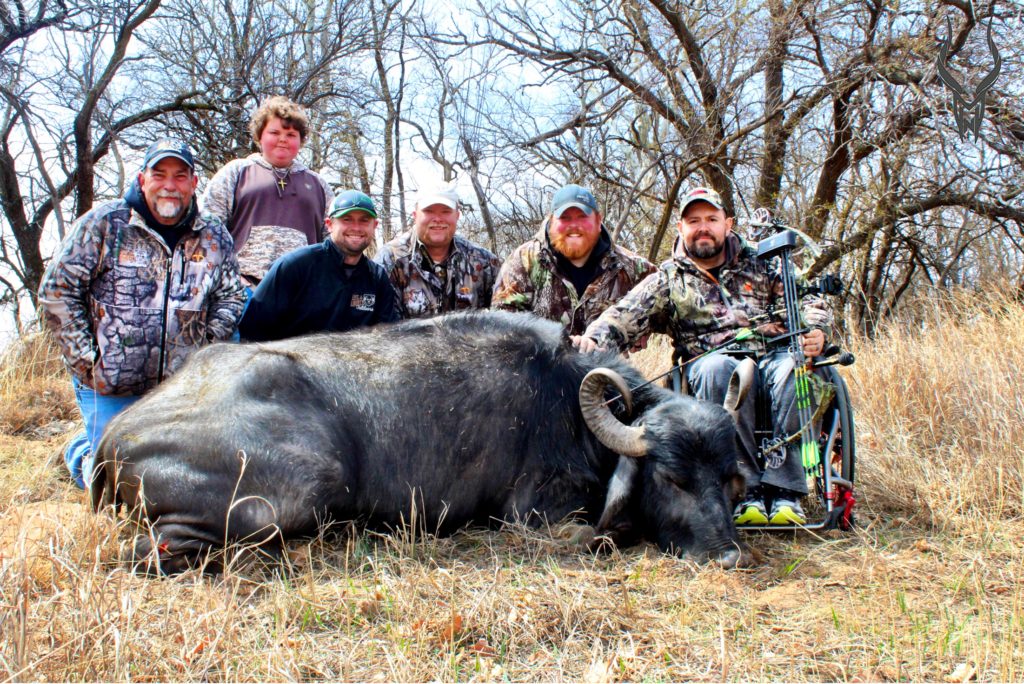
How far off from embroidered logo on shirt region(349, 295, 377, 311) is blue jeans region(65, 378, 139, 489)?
1593 mm

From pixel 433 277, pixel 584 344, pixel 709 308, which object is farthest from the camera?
pixel 433 277

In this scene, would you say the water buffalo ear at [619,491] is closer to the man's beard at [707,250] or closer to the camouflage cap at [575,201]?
the man's beard at [707,250]

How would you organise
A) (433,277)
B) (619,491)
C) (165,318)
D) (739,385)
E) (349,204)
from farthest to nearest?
(433,277), (349,204), (165,318), (739,385), (619,491)

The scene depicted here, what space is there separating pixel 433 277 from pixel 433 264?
4.3 inches

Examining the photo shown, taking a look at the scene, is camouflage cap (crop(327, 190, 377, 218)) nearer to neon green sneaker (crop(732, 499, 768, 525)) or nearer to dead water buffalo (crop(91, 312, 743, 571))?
dead water buffalo (crop(91, 312, 743, 571))

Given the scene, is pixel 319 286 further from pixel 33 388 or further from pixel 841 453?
pixel 33 388

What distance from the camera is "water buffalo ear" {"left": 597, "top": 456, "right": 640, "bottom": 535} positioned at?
14.0 ft

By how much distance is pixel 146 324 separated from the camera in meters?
5.40

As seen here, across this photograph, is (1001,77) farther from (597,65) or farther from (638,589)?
(638,589)

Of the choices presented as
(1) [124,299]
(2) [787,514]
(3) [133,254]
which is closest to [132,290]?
(1) [124,299]

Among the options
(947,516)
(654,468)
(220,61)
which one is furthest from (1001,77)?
(220,61)

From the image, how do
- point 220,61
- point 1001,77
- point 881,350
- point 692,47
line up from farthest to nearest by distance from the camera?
1. point 220,61
2. point 692,47
3. point 1001,77
4. point 881,350

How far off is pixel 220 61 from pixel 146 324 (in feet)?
28.5

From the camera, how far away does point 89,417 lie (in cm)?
545
